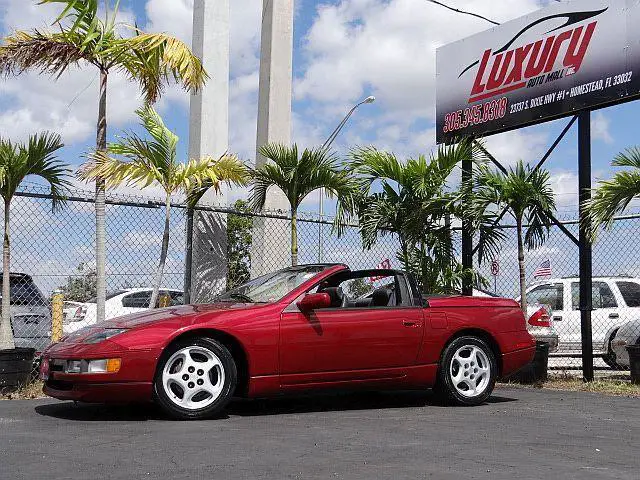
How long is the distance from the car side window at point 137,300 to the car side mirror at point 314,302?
26.0ft

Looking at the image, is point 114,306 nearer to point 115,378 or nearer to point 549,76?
point 549,76

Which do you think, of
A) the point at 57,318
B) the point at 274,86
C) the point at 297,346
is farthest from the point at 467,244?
the point at 57,318

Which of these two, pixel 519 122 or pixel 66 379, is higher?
pixel 519 122

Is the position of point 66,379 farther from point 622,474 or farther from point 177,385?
point 622,474

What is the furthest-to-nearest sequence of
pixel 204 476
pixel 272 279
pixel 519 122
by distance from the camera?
pixel 519 122 → pixel 272 279 → pixel 204 476

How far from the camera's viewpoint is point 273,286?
8.01 m

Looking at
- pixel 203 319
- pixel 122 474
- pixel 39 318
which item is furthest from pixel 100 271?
pixel 122 474

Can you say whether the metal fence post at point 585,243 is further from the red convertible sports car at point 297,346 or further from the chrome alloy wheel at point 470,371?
the chrome alloy wheel at point 470,371

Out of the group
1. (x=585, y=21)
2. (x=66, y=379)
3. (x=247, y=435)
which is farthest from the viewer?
(x=585, y=21)

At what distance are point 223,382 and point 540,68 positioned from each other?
6.57 m

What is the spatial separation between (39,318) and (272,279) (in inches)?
137

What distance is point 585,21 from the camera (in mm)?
10773

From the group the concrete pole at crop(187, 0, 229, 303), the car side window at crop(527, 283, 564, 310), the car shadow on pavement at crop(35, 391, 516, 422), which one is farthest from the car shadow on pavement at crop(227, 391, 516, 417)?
the car side window at crop(527, 283, 564, 310)

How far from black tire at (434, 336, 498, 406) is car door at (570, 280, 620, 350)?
20.7 feet
